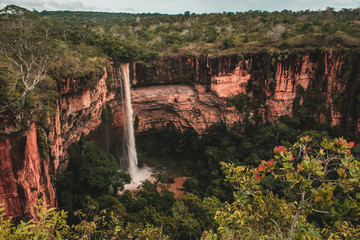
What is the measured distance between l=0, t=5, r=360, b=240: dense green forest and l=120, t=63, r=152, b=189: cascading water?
1.02 metres

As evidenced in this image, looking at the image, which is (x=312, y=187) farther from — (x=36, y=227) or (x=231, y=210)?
(x=36, y=227)

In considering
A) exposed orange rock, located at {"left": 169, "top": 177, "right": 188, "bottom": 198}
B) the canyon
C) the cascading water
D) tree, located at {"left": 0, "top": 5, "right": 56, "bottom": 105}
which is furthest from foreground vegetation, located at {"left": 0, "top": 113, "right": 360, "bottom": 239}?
tree, located at {"left": 0, "top": 5, "right": 56, "bottom": 105}

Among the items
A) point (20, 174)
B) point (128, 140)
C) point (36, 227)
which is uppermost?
point (36, 227)

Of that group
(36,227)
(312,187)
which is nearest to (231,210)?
(312,187)

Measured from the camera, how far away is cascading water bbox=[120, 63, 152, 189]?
2100cm

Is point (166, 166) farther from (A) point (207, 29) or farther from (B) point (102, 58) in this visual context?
(A) point (207, 29)

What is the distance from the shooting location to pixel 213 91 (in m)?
22.5

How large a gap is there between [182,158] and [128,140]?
595 cm

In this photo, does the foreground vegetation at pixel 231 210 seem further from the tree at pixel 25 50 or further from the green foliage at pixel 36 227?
the tree at pixel 25 50

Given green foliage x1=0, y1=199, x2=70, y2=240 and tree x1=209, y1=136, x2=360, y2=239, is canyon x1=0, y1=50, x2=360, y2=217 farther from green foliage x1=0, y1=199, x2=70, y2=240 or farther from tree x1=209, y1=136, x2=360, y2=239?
tree x1=209, y1=136, x2=360, y2=239

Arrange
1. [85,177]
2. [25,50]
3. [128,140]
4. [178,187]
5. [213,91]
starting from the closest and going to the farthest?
[25,50] < [85,177] < [178,187] < [128,140] < [213,91]

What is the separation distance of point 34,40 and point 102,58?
726 centimetres

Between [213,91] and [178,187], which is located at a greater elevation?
[213,91]

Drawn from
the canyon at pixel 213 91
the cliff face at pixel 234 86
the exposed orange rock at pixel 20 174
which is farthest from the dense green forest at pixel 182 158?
the cliff face at pixel 234 86
